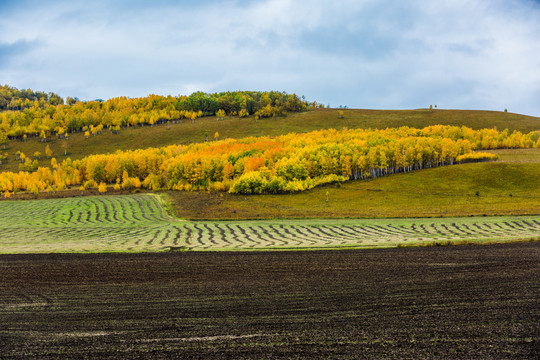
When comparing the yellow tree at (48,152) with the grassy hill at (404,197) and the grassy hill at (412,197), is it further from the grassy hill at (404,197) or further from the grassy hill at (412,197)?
the grassy hill at (412,197)

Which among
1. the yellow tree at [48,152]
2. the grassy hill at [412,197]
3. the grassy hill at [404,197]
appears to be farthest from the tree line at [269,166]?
the yellow tree at [48,152]

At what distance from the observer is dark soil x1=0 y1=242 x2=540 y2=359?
12.7 m

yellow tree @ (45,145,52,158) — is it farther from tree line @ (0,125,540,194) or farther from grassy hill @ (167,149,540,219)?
grassy hill @ (167,149,540,219)

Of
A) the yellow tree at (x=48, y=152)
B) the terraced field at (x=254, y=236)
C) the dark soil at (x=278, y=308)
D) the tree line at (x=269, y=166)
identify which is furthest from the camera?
the yellow tree at (x=48, y=152)

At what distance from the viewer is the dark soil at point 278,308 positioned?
12.7 meters

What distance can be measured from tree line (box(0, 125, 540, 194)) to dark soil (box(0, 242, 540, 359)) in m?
83.3

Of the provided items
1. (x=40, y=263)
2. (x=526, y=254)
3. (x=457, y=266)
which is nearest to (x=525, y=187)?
(x=526, y=254)

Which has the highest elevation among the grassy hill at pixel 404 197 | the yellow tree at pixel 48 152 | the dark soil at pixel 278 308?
the yellow tree at pixel 48 152

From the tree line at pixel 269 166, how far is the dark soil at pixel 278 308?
83338 mm

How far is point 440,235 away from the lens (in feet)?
128

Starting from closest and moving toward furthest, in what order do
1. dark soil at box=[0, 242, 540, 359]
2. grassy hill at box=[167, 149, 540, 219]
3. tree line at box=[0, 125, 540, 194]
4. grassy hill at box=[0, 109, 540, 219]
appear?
dark soil at box=[0, 242, 540, 359] → grassy hill at box=[0, 109, 540, 219] → grassy hill at box=[167, 149, 540, 219] → tree line at box=[0, 125, 540, 194]

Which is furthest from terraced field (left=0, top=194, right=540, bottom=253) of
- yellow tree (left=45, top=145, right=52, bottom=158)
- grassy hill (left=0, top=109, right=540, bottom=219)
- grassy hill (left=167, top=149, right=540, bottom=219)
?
yellow tree (left=45, top=145, right=52, bottom=158)

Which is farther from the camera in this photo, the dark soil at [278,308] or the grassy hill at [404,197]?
the grassy hill at [404,197]

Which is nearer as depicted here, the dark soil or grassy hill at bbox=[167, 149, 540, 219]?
the dark soil
